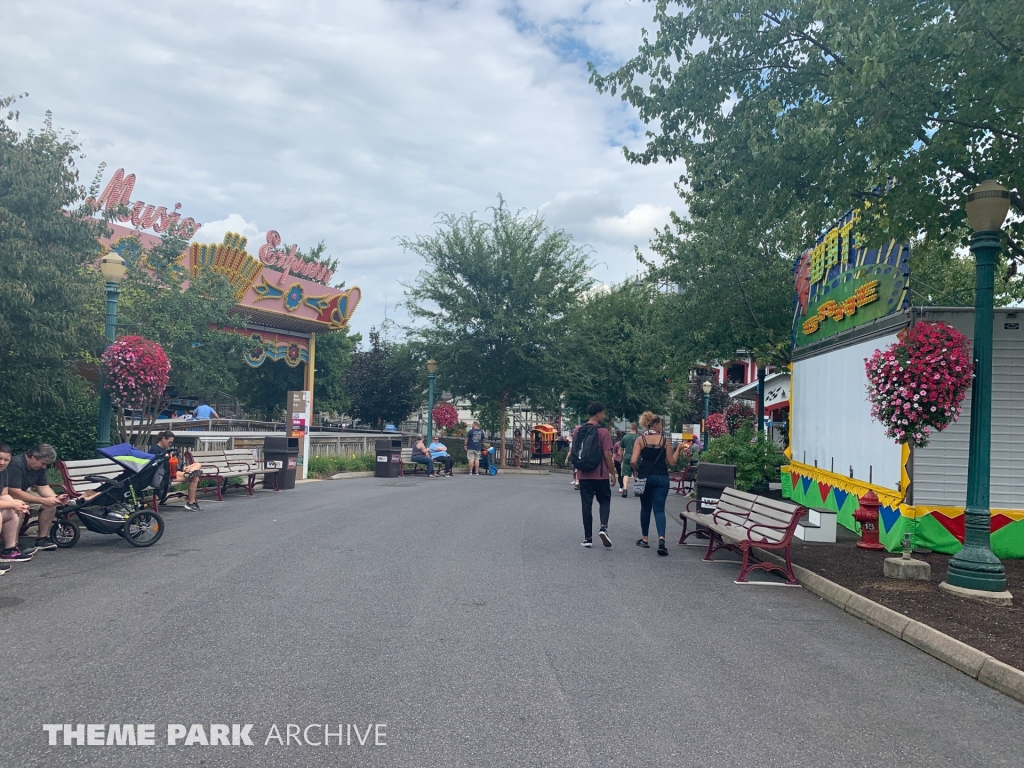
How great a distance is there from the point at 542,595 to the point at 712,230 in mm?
16216

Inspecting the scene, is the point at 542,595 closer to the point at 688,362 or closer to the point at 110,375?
the point at 110,375

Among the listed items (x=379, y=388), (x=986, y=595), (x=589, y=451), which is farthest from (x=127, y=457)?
(x=379, y=388)

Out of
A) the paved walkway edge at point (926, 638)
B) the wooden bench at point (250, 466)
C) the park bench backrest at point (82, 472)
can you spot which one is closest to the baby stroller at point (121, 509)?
the park bench backrest at point (82, 472)

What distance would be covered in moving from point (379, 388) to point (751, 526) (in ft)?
107

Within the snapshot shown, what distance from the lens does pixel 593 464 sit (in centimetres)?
1024

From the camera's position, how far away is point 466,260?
31656 mm

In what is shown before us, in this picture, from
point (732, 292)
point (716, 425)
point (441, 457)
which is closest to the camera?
point (732, 292)

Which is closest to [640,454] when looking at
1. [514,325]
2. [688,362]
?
[688,362]

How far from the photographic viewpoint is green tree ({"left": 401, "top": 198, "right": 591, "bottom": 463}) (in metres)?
31.5

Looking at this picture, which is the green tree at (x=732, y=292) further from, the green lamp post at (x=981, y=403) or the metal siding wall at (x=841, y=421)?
the green lamp post at (x=981, y=403)

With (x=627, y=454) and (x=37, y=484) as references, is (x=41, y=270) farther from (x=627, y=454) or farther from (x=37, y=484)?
(x=627, y=454)

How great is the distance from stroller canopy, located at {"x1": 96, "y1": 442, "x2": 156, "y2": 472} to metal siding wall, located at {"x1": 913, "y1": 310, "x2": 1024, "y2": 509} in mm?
9845

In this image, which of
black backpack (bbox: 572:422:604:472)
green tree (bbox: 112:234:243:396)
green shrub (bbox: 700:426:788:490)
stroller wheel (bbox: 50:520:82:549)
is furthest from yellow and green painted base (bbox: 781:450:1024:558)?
green tree (bbox: 112:234:243:396)

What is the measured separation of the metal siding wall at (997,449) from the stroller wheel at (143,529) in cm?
943
